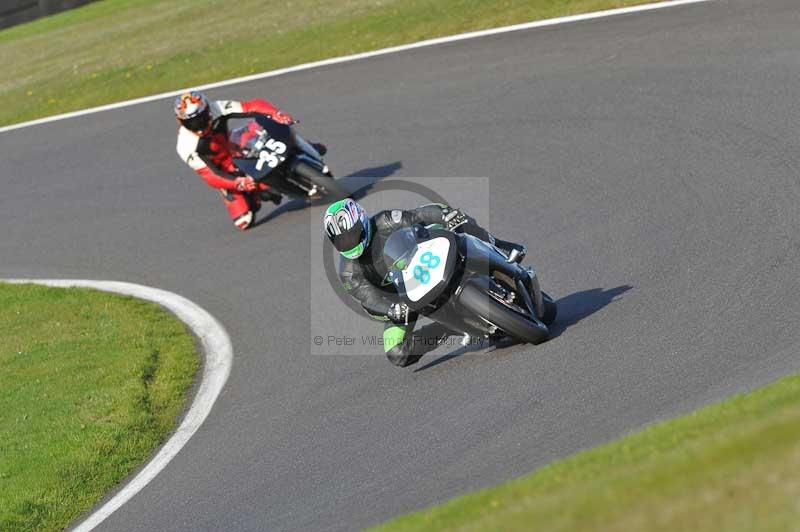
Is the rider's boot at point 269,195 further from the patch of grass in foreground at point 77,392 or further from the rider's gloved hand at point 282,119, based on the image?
the patch of grass in foreground at point 77,392

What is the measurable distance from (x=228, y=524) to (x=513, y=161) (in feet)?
22.9

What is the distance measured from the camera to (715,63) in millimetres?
13969

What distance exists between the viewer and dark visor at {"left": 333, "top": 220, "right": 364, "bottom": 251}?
8.87 m

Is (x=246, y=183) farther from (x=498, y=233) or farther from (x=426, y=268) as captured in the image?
(x=426, y=268)

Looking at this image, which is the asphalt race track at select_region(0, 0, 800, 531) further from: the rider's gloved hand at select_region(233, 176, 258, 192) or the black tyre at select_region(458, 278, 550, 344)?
the rider's gloved hand at select_region(233, 176, 258, 192)

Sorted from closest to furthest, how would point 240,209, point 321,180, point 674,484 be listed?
point 674,484 → point 321,180 → point 240,209

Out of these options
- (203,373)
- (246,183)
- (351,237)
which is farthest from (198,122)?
(351,237)

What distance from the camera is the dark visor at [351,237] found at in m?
8.87

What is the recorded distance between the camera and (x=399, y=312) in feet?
28.7

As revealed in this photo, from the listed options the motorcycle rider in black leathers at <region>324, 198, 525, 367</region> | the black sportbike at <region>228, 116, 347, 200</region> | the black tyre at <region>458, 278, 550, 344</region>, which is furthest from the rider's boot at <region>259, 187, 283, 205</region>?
the black tyre at <region>458, 278, 550, 344</region>

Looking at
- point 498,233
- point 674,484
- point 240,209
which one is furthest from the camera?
point 240,209

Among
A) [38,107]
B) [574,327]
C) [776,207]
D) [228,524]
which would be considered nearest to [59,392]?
[228,524]

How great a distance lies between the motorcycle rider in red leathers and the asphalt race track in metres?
0.43

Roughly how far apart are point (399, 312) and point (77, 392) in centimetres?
380
